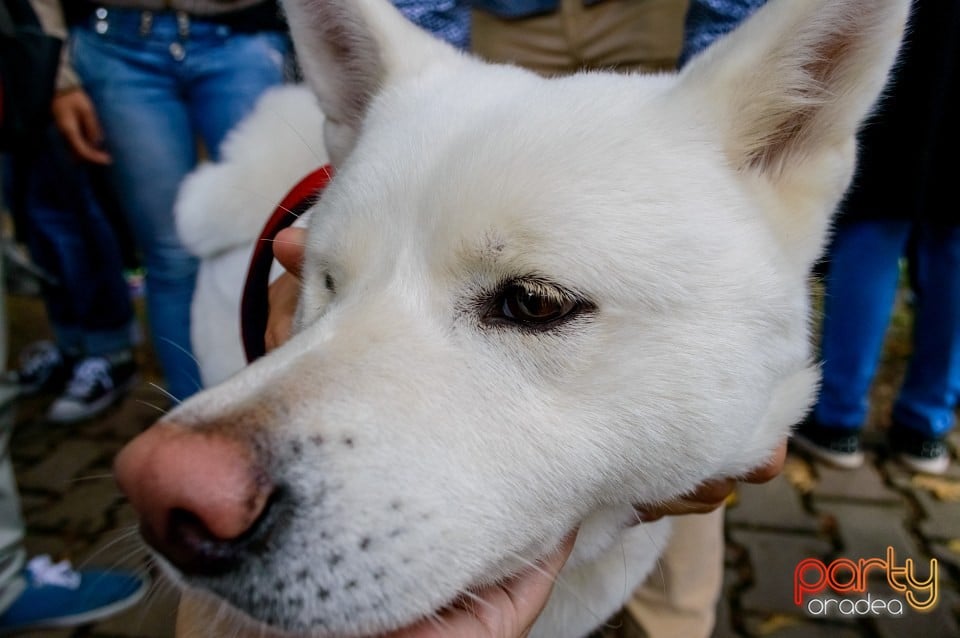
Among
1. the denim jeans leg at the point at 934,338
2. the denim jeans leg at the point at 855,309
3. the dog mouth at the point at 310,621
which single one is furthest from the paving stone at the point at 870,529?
the dog mouth at the point at 310,621

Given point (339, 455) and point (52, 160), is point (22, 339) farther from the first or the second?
point (339, 455)

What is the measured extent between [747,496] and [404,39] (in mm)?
3872

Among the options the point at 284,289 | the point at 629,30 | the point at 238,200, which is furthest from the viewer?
the point at 238,200

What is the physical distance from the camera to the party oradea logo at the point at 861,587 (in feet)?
11.1

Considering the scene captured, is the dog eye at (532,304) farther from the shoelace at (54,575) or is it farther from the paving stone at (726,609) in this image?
the shoelace at (54,575)

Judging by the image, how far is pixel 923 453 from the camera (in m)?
4.59

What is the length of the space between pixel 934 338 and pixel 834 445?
0.99 meters

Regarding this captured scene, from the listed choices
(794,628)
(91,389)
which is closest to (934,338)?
(794,628)

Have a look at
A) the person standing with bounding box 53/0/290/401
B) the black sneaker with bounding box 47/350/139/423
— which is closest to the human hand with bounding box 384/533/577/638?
the person standing with bounding box 53/0/290/401

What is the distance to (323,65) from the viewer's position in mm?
2051

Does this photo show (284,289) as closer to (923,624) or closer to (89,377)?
(923,624)

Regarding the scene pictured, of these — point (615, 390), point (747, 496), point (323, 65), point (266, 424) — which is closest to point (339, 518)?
point (266, 424)

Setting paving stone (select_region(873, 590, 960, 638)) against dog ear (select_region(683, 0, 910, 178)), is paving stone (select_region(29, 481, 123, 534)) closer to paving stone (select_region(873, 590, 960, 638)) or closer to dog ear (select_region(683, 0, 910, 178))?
dog ear (select_region(683, 0, 910, 178))

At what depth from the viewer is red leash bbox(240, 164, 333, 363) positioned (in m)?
2.06
